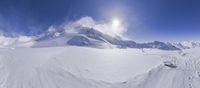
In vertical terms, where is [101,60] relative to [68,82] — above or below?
above

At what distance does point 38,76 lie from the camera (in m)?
15.6

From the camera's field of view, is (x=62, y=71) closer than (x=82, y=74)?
Yes

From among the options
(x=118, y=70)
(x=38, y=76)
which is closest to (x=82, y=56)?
(x=118, y=70)

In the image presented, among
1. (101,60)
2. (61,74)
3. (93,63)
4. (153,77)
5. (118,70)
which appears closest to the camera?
(61,74)

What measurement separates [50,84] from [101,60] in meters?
9.27

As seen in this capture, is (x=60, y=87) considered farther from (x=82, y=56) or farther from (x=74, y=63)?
(x=82, y=56)

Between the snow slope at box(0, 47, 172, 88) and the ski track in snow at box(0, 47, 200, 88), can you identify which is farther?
the ski track in snow at box(0, 47, 200, 88)

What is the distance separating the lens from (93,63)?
21406mm

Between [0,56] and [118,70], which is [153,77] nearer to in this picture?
[118,70]

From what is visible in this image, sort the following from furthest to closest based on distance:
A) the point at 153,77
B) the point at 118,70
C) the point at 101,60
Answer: the point at 101,60, the point at 118,70, the point at 153,77

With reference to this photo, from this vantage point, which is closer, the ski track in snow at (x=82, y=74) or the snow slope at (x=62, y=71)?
the snow slope at (x=62, y=71)

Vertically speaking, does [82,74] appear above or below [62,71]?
below

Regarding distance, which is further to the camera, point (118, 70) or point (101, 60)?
point (101, 60)

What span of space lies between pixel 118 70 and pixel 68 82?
20.5 feet
